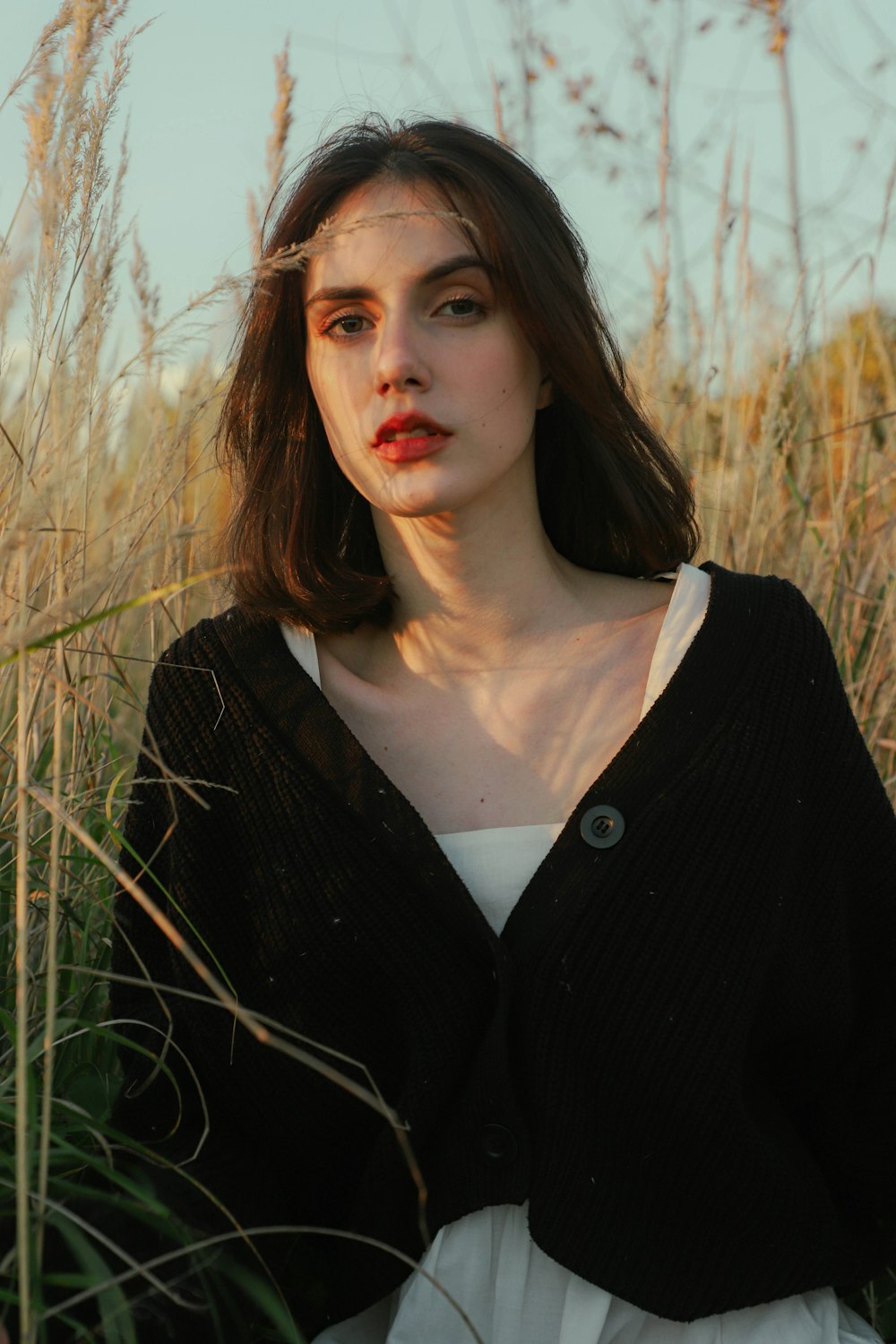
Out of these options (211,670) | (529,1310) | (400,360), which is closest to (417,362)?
(400,360)

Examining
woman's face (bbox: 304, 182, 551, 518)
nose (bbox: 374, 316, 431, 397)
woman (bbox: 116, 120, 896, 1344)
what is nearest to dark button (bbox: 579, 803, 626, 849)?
woman (bbox: 116, 120, 896, 1344)

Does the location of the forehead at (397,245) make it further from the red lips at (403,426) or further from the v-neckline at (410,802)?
the v-neckline at (410,802)

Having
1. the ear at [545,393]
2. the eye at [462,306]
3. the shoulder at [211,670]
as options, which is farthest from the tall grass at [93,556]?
the ear at [545,393]

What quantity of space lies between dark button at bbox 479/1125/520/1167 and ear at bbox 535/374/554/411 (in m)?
0.94

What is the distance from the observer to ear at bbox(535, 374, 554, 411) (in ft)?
6.10

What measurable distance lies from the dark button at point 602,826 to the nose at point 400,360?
555 millimetres

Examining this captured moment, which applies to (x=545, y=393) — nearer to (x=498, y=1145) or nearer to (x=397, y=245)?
(x=397, y=245)

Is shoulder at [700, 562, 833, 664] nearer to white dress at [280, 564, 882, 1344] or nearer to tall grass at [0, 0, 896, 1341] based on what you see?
tall grass at [0, 0, 896, 1341]

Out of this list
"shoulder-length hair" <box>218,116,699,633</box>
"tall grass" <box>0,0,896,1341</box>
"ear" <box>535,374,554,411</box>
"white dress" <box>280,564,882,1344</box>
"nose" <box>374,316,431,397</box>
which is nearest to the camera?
"tall grass" <box>0,0,896,1341</box>

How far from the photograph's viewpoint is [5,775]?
1.93 metres

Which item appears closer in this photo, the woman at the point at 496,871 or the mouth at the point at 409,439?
the woman at the point at 496,871

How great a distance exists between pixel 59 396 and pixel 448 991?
0.98 meters

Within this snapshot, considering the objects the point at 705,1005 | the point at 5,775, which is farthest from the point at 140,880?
the point at 705,1005

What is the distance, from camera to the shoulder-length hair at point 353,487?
1.75 metres
